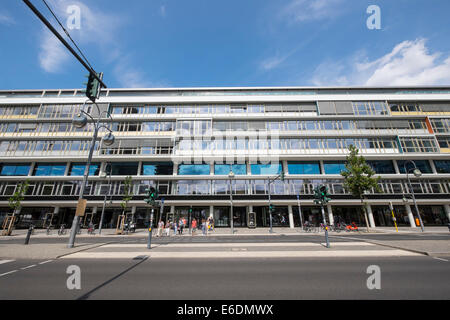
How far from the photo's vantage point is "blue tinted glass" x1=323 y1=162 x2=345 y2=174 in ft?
92.9

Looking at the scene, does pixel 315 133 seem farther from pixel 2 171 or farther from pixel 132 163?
pixel 2 171

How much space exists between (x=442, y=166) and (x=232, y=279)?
4162 cm

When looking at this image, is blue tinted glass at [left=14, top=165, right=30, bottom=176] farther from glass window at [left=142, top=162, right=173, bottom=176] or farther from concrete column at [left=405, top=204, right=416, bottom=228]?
concrete column at [left=405, top=204, right=416, bottom=228]

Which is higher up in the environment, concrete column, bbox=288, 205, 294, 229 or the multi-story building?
the multi-story building

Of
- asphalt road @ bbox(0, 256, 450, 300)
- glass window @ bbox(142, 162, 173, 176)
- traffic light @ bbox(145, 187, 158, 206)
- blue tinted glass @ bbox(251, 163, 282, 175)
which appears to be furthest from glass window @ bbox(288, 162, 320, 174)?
traffic light @ bbox(145, 187, 158, 206)

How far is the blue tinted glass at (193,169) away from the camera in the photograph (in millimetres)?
28414

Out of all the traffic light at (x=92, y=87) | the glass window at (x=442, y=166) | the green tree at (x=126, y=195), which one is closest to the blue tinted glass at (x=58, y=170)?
the green tree at (x=126, y=195)

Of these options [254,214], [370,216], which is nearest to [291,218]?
[254,214]

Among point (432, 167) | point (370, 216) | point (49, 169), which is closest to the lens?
point (370, 216)

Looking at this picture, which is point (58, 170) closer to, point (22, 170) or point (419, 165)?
point (22, 170)

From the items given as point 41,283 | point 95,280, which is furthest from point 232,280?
point 41,283

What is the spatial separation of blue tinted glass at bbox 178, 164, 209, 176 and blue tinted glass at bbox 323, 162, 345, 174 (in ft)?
63.5

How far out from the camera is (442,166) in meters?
28.4
